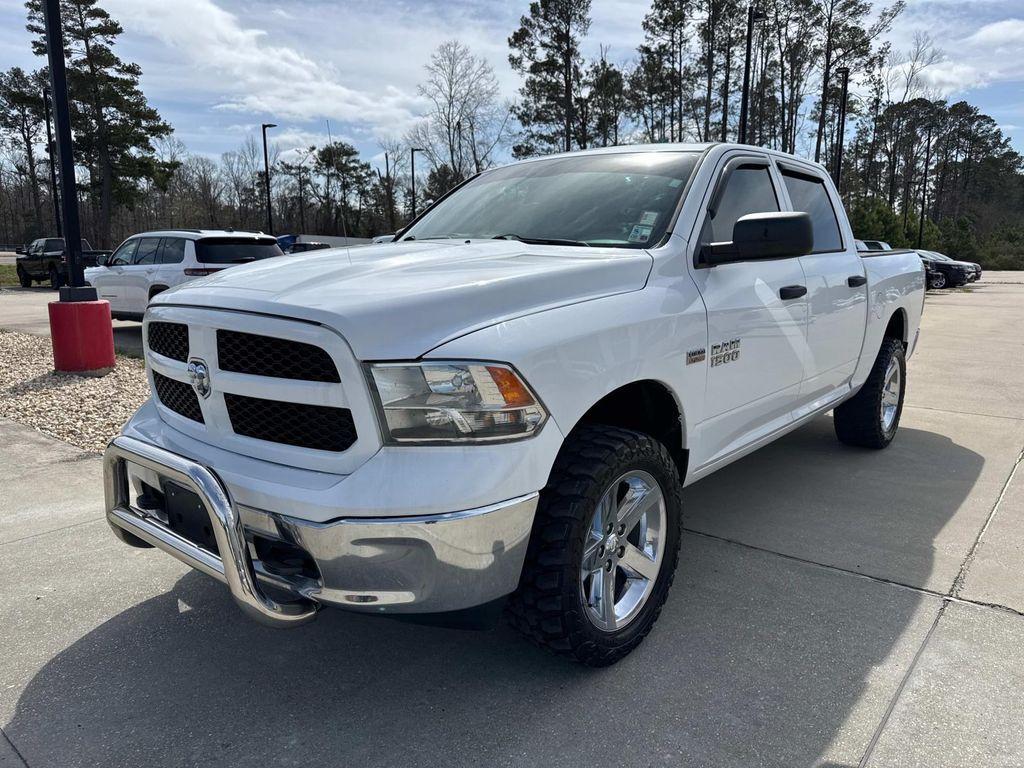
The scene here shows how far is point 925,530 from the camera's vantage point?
3898 mm

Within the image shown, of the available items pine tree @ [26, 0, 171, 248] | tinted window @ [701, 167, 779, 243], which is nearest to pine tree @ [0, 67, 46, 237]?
pine tree @ [26, 0, 171, 248]

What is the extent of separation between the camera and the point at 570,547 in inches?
90.3

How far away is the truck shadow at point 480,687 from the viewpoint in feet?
7.36

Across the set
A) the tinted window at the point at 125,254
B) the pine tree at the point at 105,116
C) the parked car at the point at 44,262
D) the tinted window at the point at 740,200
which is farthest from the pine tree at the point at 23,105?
the tinted window at the point at 740,200

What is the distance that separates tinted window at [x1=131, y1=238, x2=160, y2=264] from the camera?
11898 mm

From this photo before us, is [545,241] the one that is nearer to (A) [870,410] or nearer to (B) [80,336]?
(A) [870,410]

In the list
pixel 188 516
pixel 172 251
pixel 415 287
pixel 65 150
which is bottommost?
Answer: pixel 188 516

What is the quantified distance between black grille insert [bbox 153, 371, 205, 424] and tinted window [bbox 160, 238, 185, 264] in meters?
9.49

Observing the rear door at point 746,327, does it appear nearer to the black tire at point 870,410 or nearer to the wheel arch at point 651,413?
the wheel arch at point 651,413

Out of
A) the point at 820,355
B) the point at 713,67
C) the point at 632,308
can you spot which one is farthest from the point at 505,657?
the point at 713,67

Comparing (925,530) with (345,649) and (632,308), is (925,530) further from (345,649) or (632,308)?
(345,649)

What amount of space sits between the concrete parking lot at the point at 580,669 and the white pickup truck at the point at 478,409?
0.30m

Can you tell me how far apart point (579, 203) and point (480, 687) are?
2007 mm

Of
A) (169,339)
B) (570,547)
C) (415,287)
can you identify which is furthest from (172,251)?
(570,547)
